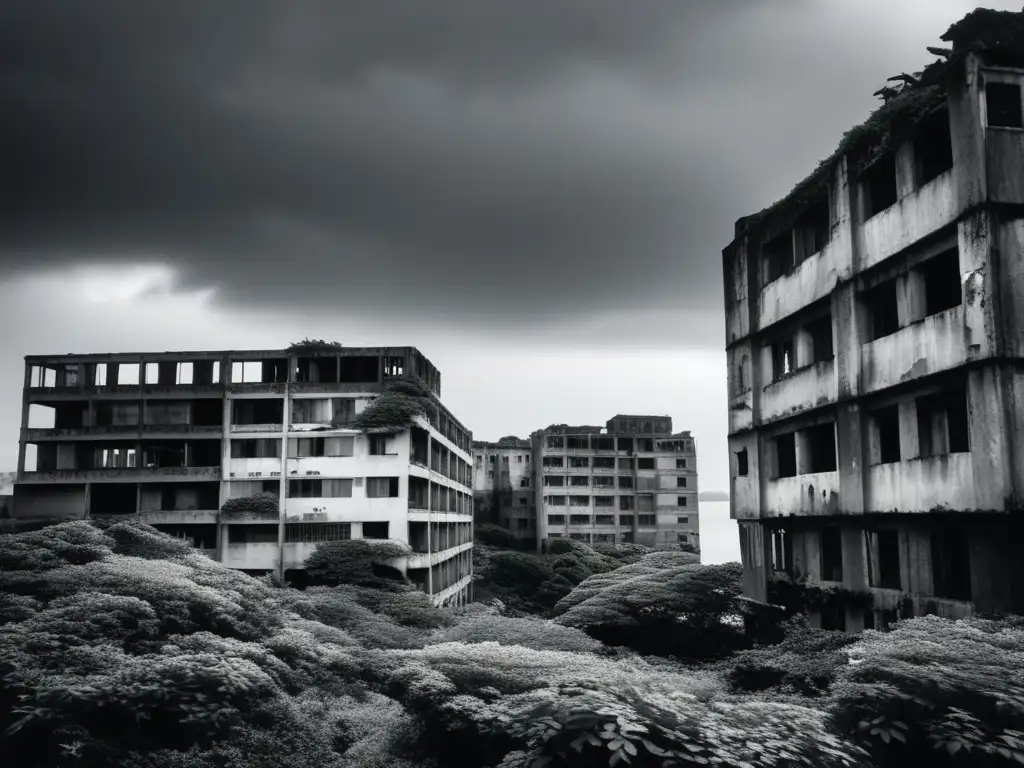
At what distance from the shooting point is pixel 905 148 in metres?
20.3

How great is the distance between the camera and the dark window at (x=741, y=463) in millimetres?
29109

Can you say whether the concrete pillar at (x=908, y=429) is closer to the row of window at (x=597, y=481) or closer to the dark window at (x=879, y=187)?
the dark window at (x=879, y=187)

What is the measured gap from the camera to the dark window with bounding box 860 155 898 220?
2205cm

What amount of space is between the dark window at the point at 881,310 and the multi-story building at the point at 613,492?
60867 millimetres

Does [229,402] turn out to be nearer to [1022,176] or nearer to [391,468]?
[391,468]

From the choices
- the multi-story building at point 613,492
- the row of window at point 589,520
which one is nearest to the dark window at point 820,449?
the multi-story building at point 613,492

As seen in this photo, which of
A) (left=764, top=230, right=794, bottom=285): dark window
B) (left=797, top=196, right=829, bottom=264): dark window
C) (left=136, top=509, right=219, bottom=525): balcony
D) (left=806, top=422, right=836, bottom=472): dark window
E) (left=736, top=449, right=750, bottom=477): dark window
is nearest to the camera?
(left=806, top=422, right=836, bottom=472): dark window

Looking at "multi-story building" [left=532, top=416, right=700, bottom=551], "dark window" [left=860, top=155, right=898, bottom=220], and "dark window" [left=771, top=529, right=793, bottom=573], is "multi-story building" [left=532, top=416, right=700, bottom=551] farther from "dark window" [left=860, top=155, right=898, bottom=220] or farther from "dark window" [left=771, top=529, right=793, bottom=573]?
"dark window" [left=860, top=155, right=898, bottom=220]

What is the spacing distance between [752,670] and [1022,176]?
1141cm

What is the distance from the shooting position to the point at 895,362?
20.4m

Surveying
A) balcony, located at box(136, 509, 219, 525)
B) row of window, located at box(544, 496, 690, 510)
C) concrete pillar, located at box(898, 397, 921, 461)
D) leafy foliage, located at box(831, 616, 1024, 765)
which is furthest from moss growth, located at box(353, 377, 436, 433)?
row of window, located at box(544, 496, 690, 510)

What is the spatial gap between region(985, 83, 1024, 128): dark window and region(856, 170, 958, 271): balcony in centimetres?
152

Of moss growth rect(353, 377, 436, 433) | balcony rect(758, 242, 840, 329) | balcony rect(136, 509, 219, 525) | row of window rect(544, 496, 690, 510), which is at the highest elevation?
balcony rect(758, 242, 840, 329)

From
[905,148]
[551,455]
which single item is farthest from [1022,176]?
[551,455]
